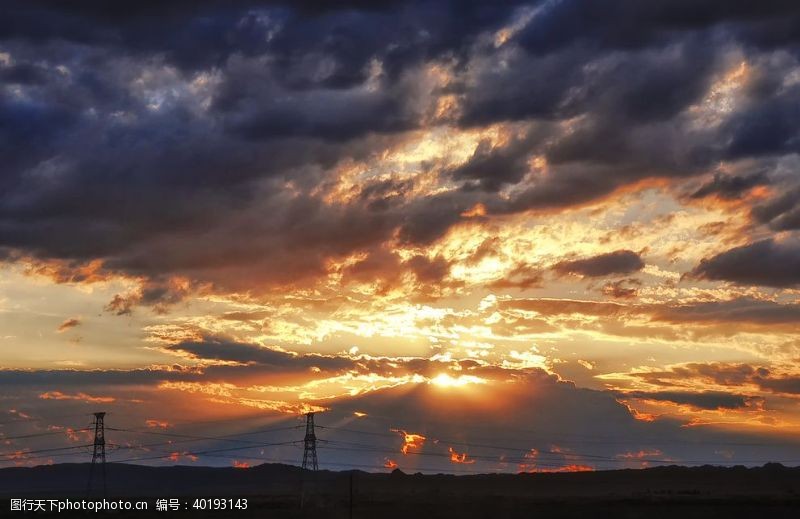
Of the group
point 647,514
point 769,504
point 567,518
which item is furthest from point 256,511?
point 769,504

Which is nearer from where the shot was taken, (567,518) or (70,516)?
(567,518)

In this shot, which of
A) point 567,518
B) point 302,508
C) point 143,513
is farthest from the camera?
point 143,513

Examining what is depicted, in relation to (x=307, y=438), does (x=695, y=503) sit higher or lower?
lower

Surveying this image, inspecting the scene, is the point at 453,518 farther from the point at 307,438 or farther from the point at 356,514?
the point at 307,438

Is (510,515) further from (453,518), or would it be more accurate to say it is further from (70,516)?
(70,516)

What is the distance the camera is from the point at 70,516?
187375mm

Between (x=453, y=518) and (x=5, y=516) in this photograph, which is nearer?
(x=453, y=518)

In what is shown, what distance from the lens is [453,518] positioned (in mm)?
176125

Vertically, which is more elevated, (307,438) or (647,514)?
(307,438)

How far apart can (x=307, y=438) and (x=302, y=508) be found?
1513 cm

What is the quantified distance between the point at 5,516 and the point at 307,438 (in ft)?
207

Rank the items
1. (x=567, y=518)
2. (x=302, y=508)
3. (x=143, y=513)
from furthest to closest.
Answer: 1. (x=143, y=513)
2. (x=302, y=508)
3. (x=567, y=518)

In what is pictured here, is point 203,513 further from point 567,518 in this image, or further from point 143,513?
point 567,518

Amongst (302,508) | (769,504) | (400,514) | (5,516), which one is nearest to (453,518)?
(400,514)
